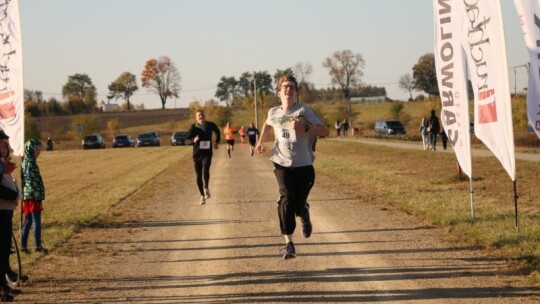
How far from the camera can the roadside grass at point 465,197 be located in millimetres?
9359

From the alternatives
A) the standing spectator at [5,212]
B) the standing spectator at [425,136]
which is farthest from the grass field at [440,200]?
the standing spectator at [425,136]

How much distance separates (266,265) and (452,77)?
4597mm

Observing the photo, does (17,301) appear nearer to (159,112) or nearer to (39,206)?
(39,206)

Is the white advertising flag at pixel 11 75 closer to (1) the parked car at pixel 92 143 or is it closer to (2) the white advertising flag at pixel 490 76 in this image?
(2) the white advertising flag at pixel 490 76

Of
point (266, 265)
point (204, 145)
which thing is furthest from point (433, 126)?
point (266, 265)

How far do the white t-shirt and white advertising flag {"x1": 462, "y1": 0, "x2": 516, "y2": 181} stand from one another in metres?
2.59

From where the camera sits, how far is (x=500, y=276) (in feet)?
25.0

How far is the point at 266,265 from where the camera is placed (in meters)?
8.66

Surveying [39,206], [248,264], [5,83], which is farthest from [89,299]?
[5,83]

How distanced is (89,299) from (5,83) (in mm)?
4975

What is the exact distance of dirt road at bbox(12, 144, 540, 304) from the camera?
7.19m

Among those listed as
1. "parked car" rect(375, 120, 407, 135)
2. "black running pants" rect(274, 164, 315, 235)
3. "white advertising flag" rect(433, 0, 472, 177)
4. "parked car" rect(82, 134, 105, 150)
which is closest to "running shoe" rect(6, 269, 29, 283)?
"black running pants" rect(274, 164, 315, 235)

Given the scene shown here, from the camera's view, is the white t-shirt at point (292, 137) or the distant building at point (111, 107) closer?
the white t-shirt at point (292, 137)

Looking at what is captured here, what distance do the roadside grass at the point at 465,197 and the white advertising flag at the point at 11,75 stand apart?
6267 mm
